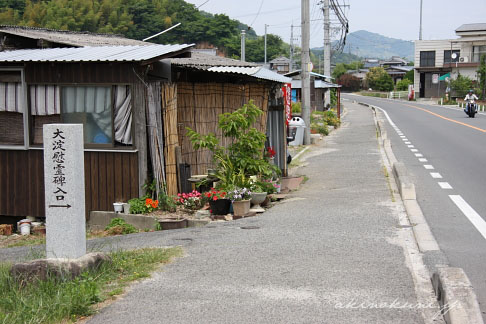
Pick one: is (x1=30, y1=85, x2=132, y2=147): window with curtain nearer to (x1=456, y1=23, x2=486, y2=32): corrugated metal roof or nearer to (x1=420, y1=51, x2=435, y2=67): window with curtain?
(x1=456, y1=23, x2=486, y2=32): corrugated metal roof

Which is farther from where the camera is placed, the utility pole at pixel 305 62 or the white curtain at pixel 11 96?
the utility pole at pixel 305 62

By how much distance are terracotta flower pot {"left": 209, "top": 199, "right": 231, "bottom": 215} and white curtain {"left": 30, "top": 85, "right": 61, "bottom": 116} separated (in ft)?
11.6

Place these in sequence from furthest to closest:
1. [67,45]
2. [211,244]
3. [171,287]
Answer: [67,45] < [211,244] < [171,287]

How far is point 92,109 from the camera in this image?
10.9m

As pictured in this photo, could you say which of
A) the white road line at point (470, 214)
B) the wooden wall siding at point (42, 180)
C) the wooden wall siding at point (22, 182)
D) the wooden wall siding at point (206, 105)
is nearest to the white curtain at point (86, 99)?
the wooden wall siding at point (42, 180)

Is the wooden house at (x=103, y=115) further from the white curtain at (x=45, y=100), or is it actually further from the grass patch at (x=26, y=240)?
the grass patch at (x=26, y=240)

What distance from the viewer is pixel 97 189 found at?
1117 centimetres

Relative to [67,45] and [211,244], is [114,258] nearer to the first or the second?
[211,244]

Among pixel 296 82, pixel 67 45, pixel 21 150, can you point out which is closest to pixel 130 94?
pixel 21 150

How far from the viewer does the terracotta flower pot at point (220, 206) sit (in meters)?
10.3

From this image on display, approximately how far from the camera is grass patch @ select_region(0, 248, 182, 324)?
16.3ft

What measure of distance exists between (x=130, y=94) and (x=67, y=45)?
380 centimetres

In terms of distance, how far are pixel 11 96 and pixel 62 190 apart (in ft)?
19.9

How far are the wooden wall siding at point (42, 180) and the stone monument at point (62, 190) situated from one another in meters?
4.61
